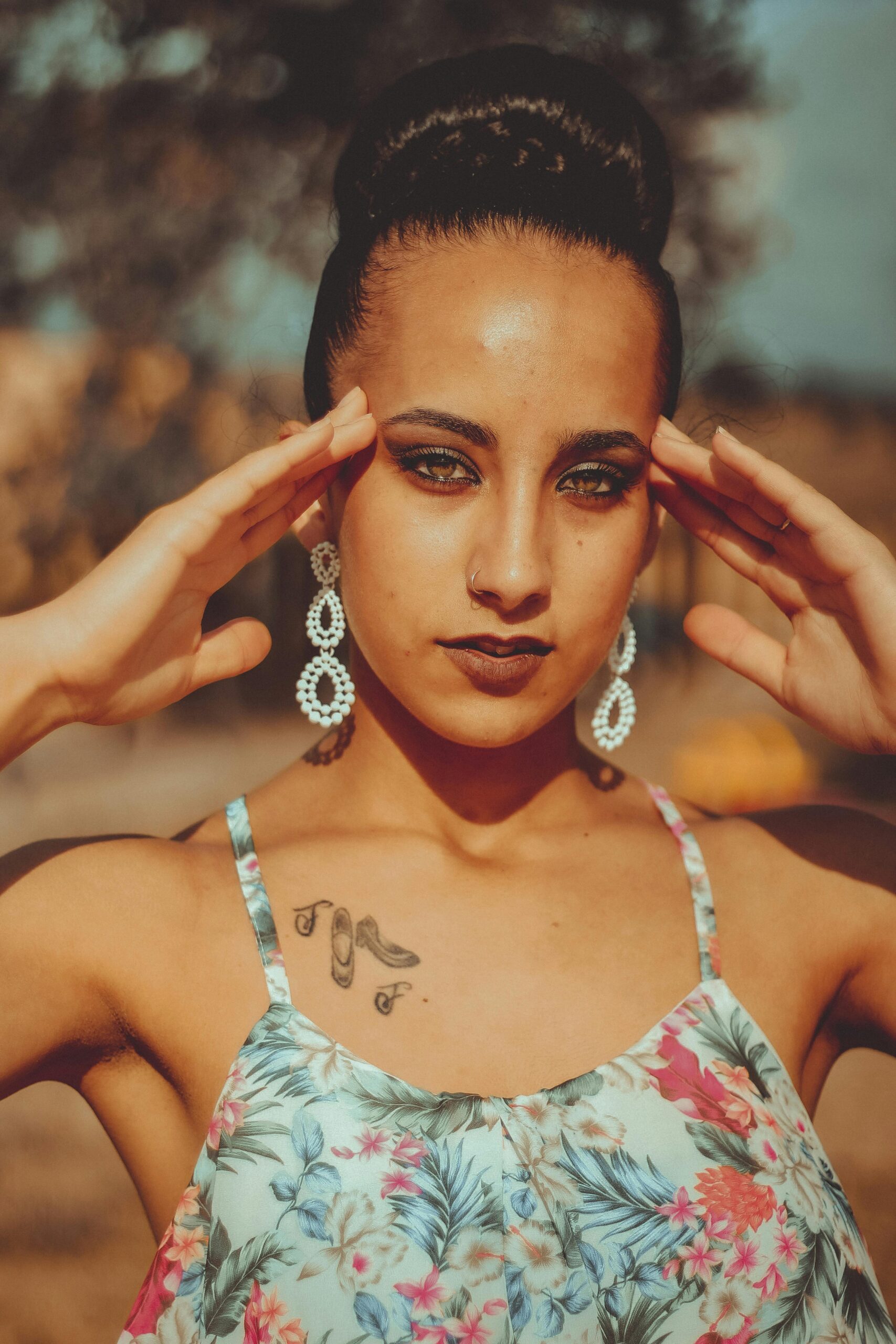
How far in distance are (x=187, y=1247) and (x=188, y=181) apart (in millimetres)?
6786

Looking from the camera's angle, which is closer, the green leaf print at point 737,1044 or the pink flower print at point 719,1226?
the pink flower print at point 719,1226

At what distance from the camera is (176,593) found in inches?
55.9

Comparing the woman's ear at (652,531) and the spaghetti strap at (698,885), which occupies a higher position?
the woman's ear at (652,531)

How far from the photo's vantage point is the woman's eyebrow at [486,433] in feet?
4.58

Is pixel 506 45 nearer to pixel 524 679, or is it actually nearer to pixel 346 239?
pixel 346 239

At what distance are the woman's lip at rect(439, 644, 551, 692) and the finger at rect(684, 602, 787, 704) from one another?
1.15ft

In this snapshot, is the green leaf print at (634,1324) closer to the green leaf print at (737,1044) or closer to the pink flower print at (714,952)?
the green leaf print at (737,1044)

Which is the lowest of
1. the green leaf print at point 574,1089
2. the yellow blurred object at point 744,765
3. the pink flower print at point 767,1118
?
the yellow blurred object at point 744,765

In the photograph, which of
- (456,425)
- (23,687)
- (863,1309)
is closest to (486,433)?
(456,425)

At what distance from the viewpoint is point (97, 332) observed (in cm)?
695

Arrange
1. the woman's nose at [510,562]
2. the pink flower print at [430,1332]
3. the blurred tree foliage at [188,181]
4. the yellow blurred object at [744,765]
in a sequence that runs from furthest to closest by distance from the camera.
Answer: the yellow blurred object at [744,765], the blurred tree foliage at [188,181], the woman's nose at [510,562], the pink flower print at [430,1332]

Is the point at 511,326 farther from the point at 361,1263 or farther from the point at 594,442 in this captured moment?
the point at 361,1263

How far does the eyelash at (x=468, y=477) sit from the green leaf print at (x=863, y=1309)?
1.06 metres

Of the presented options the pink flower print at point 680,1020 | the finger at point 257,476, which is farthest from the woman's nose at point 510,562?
the pink flower print at point 680,1020
